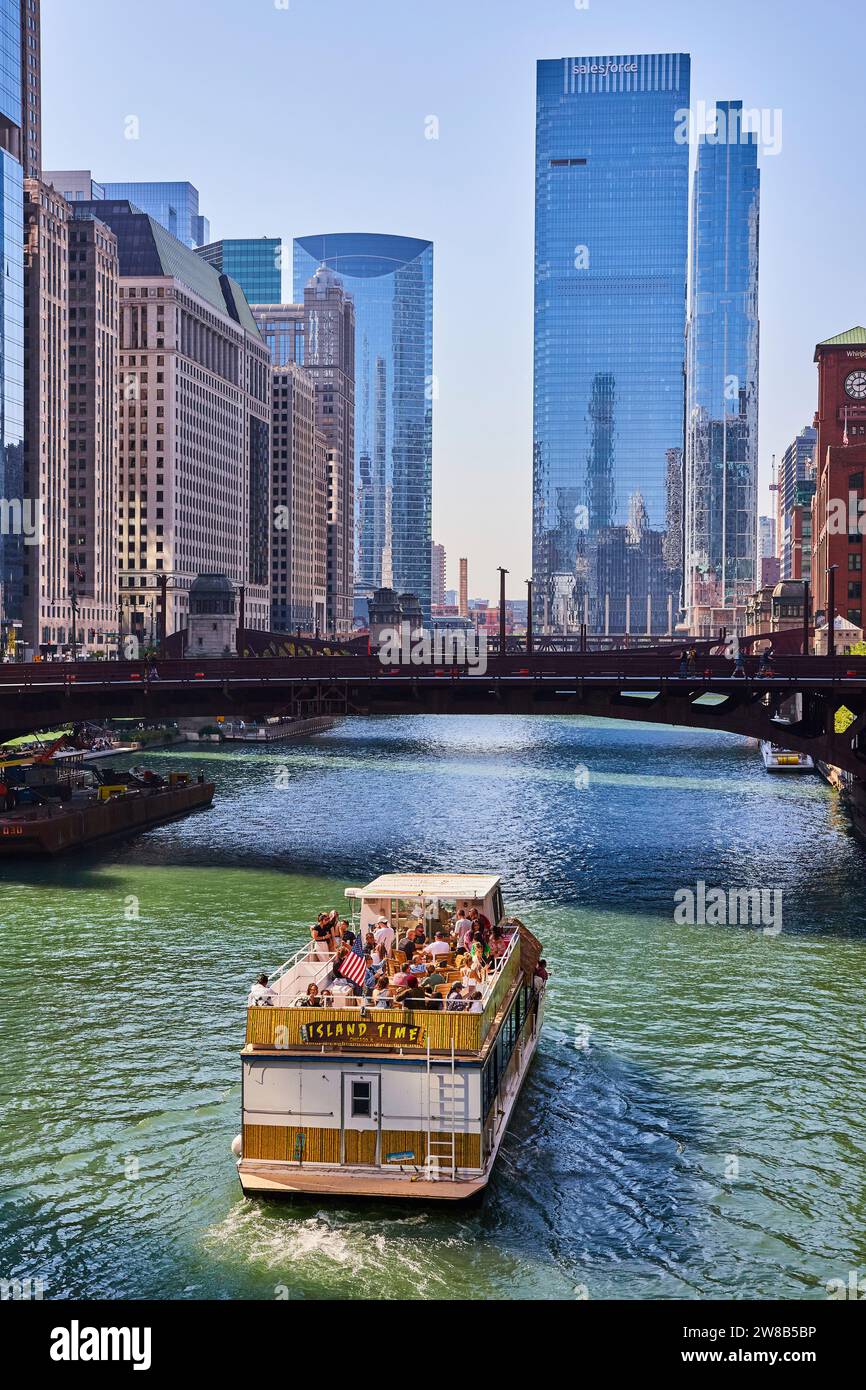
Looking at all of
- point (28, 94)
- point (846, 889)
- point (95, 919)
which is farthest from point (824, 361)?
point (95, 919)

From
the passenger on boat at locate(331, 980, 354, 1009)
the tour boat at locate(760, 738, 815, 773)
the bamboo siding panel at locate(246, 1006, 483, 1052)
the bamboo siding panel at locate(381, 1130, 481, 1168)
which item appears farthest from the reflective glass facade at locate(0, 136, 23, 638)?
the bamboo siding panel at locate(381, 1130, 481, 1168)

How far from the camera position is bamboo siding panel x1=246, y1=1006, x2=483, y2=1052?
25500 millimetres

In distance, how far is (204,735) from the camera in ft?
470

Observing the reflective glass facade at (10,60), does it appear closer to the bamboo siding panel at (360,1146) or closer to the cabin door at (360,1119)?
the cabin door at (360,1119)

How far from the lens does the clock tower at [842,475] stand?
146375mm

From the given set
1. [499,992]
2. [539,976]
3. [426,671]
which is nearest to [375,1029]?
[499,992]

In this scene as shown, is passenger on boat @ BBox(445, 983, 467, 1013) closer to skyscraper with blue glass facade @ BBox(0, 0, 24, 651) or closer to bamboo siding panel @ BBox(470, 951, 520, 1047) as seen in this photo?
bamboo siding panel @ BBox(470, 951, 520, 1047)

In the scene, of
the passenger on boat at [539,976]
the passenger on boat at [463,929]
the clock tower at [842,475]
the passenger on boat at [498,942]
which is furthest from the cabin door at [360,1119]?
the clock tower at [842,475]

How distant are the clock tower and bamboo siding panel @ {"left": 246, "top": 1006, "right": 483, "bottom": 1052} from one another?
354ft

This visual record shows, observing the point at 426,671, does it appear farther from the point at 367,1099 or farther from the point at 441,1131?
the point at 441,1131

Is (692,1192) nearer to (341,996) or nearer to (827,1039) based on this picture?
(341,996)

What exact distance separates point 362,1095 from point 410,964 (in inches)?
192

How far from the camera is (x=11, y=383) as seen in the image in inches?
6407

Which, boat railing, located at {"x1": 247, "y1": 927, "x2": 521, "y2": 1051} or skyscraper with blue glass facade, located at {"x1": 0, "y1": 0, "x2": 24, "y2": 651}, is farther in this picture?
skyscraper with blue glass facade, located at {"x1": 0, "y1": 0, "x2": 24, "y2": 651}
